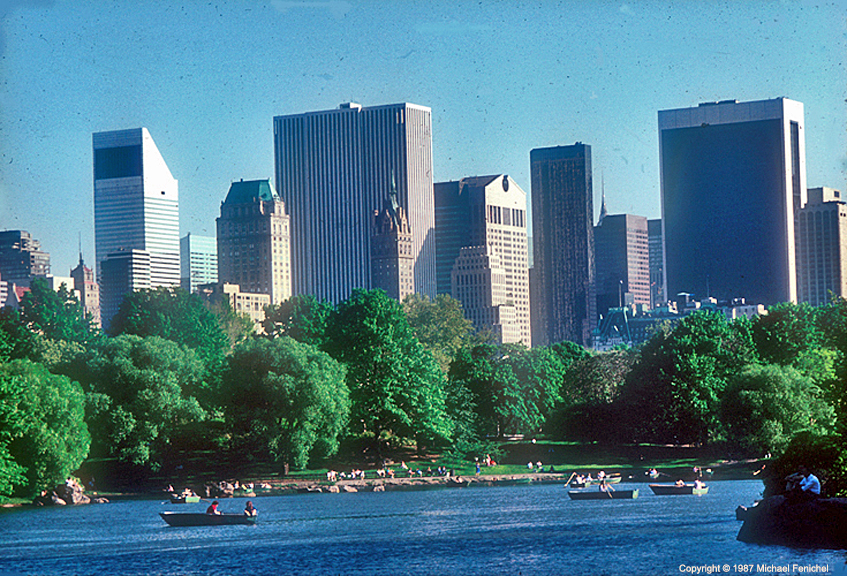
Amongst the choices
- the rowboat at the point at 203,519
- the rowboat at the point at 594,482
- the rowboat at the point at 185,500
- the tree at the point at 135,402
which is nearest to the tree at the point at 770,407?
the rowboat at the point at 594,482

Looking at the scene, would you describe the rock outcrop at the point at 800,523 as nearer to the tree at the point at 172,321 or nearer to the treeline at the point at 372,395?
the treeline at the point at 372,395

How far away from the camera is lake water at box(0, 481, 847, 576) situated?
2562 inches

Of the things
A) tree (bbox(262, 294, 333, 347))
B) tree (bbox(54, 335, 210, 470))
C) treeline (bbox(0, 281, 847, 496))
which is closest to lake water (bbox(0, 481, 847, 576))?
treeline (bbox(0, 281, 847, 496))

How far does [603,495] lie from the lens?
331ft

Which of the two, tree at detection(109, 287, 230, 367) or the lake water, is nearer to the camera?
the lake water

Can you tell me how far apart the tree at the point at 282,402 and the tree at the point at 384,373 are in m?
6.69

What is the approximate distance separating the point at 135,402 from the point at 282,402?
11.7 meters

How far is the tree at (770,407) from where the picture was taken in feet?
381

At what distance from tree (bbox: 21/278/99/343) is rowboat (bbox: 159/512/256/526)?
3230 inches

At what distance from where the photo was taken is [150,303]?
16700 cm

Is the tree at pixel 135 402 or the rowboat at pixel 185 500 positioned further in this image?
the tree at pixel 135 402

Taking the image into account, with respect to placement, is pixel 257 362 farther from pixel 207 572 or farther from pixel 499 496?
pixel 207 572

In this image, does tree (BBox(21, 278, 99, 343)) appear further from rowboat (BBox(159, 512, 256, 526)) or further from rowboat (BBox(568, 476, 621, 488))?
rowboat (BBox(159, 512, 256, 526))

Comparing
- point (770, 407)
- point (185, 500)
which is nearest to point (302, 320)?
point (770, 407)
